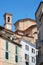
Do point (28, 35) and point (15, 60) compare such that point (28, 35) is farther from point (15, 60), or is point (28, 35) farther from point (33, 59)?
point (15, 60)

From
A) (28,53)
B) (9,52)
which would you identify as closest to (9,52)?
(9,52)

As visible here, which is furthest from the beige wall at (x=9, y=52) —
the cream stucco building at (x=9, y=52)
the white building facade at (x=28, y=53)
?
the white building facade at (x=28, y=53)

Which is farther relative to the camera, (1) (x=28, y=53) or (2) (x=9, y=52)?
(1) (x=28, y=53)

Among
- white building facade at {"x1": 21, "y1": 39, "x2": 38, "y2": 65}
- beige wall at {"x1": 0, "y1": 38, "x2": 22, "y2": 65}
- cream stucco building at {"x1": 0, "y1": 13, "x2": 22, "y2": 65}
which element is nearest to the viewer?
beige wall at {"x1": 0, "y1": 38, "x2": 22, "y2": 65}

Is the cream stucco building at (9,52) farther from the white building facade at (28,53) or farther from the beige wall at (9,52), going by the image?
the white building facade at (28,53)

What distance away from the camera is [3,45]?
134ft

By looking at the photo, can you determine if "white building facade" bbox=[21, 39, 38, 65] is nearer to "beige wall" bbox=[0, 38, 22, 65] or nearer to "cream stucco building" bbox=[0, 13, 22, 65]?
"cream stucco building" bbox=[0, 13, 22, 65]

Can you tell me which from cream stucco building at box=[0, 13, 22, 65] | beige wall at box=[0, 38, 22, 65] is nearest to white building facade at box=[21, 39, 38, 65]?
cream stucco building at box=[0, 13, 22, 65]

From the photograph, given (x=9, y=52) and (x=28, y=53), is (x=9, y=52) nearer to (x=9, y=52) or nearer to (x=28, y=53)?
(x=9, y=52)

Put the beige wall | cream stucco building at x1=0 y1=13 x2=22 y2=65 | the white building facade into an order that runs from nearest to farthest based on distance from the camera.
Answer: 1. the beige wall
2. cream stucco building at x1=0 y1=13 x2=22 y2=65
3. the white building facade

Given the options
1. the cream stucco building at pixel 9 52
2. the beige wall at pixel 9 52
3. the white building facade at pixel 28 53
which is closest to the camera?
the beige wall at pixel 9 52

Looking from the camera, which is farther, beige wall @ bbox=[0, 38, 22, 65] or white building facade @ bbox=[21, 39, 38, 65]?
white building facade @ bbox=[21, 39, 38, 65]

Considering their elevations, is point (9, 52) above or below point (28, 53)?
above

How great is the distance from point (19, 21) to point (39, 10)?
1269 inches
